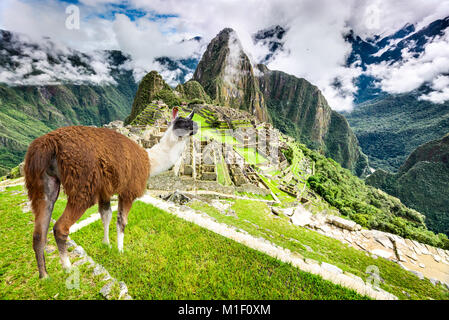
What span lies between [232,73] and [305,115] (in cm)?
8139

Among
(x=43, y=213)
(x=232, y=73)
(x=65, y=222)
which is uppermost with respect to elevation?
(x=232, y=73)

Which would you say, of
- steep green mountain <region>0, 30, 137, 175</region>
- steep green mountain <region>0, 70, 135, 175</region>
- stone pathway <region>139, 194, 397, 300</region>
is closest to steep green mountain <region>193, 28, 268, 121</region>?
steep green mountain <region>0, 70, 135, 175</region>

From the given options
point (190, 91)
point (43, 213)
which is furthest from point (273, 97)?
point (43, 213)

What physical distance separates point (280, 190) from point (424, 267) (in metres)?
15.4

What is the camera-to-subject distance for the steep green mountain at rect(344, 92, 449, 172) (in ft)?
376

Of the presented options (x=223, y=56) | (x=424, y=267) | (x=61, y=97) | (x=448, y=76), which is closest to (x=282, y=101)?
(x=223, y=56)

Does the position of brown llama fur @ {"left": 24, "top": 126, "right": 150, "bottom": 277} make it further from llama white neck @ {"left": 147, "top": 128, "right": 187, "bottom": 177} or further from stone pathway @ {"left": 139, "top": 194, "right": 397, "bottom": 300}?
stone pathway @ {"left": 139, "top": 194, "right": 397, "bottom": 300}

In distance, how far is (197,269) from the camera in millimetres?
2975

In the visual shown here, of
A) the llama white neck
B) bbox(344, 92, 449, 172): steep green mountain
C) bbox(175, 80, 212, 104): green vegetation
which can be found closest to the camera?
the llama white neck

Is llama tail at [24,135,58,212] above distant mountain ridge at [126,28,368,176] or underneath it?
underneath

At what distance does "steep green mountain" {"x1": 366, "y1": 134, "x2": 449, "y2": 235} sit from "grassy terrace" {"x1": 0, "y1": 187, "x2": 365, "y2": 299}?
244 ft

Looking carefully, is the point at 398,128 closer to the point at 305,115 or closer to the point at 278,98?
the point at 305,115

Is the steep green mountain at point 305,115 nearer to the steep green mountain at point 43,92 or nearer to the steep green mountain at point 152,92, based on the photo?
the steep green mountain at point 152,92
